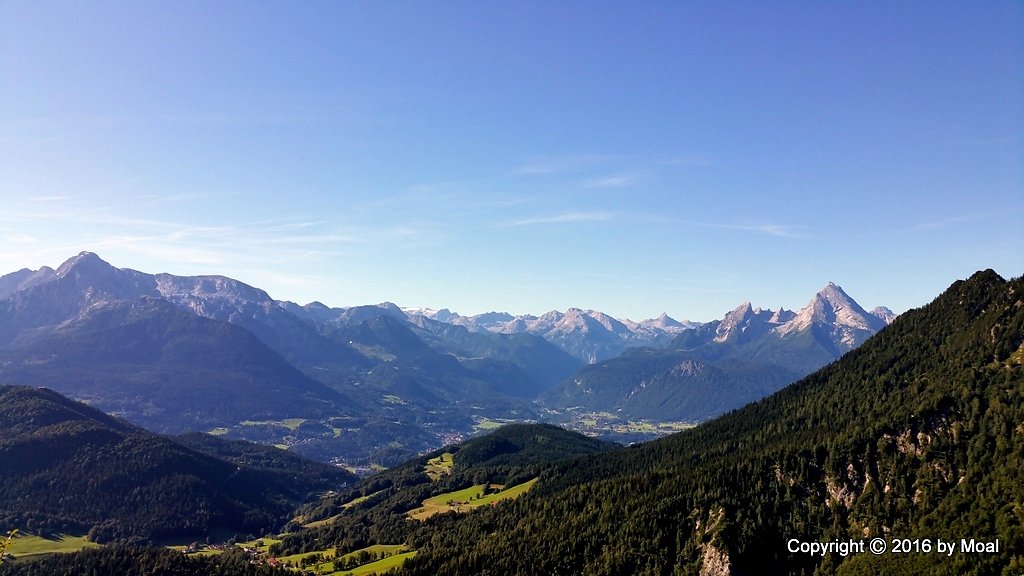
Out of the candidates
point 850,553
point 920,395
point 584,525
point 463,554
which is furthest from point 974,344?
point 463,554

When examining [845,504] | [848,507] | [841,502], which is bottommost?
[848,507]

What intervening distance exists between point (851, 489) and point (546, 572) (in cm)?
8598

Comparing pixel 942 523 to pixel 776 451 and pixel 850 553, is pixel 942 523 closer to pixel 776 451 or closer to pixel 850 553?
pixel 850 553
